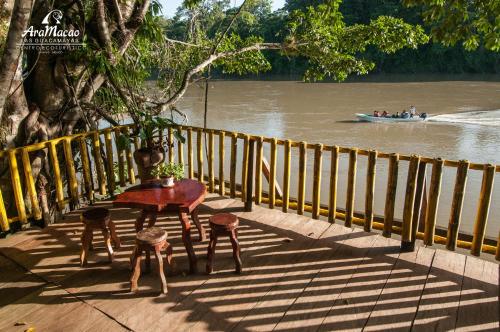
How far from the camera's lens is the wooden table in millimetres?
3939

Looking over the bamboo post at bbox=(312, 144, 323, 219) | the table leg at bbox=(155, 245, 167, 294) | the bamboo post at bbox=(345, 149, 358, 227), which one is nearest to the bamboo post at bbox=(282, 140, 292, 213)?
the bamboo post at bbox=(312, 144, 323, 219)

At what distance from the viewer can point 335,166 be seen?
15.2 feet

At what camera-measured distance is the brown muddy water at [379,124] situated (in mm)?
14500

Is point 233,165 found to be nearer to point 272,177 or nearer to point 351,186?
point 272,177

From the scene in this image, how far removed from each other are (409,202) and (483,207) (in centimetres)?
68

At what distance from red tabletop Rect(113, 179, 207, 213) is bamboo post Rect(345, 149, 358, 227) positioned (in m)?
1.66

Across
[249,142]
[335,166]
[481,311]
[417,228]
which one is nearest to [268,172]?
[249,142]

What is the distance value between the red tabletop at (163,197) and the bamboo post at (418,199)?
7.38 feet

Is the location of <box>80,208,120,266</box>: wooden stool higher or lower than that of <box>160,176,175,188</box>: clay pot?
lower

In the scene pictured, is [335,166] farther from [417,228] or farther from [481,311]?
[481,311]

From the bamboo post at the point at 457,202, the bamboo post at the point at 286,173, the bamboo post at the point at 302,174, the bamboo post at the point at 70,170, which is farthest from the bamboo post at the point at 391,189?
the bamboo post at the point at 70,170

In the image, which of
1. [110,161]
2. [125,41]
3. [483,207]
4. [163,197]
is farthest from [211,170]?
[483,207]

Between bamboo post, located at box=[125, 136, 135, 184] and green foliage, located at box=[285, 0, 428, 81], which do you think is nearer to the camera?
bamboo post, located at box=[125, 136, 135, 184]

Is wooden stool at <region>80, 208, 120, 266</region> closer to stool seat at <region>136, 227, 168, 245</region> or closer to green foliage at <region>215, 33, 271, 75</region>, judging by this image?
stool seat at <region>136, 227, 168, 245</region>
